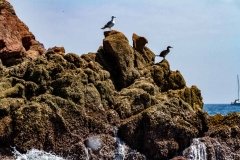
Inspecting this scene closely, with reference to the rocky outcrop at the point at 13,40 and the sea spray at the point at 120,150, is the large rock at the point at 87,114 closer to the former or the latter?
the sea spray at the point at 120,150

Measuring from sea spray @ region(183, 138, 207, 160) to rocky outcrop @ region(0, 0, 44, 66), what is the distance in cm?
1068

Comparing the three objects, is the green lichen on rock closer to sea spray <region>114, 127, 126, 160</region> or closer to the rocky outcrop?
sea spray <region>114, 127, 126, 160</region>

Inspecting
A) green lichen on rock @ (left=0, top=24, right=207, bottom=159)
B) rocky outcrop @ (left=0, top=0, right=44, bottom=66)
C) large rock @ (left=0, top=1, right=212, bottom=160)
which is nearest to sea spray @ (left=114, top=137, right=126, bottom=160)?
large rock @ (left=0, top=1, right=212, bottom=160)

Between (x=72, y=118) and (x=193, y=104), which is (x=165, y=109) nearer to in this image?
(x=72, y=118)

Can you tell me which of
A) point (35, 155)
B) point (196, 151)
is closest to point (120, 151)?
point (196, 151)

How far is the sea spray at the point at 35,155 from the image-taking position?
20578mm

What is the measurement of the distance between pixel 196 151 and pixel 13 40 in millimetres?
12367

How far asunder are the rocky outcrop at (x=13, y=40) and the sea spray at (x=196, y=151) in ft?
35.0

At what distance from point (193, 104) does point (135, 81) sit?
373cm

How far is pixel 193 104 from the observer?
29375mm

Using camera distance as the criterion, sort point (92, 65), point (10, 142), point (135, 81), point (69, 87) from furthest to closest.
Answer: point (135, 81)
point (92, 65)
point (69, 87)
point (10, 142)

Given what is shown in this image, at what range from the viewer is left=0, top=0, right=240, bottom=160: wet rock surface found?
2152 cm

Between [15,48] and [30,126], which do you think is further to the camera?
[15,48]

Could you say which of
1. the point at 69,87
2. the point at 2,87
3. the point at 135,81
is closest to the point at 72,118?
the point at 69,87
